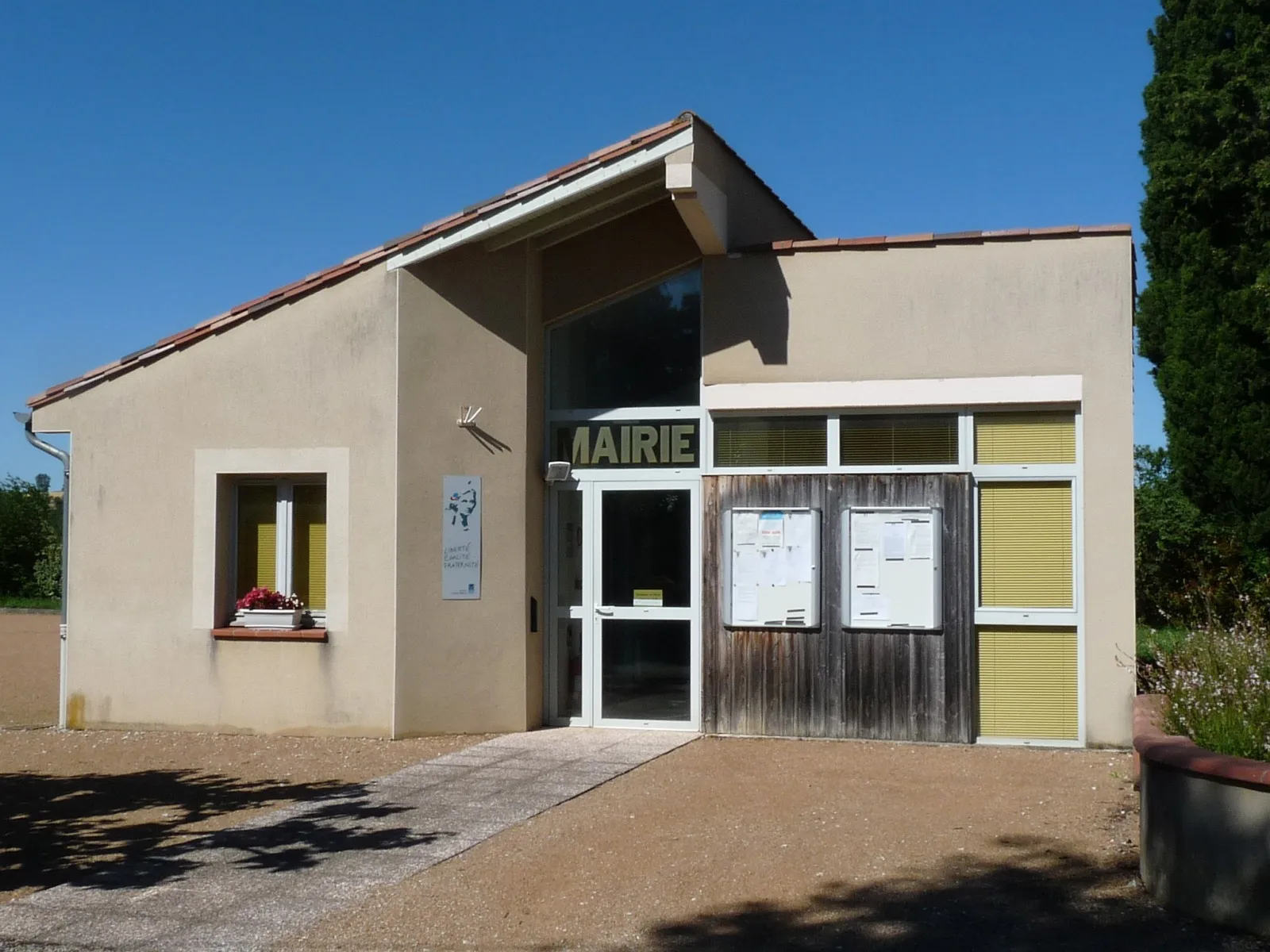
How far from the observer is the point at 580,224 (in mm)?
10688

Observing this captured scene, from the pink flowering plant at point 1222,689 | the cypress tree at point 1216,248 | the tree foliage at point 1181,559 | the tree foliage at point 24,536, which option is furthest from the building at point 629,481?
the tree foliage at point 24,536

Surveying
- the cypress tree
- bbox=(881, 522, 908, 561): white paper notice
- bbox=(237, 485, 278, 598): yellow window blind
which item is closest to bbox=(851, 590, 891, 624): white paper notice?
bbox=(881, 522, 908, 561): white paper notice

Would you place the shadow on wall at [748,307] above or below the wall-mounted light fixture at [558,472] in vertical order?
above

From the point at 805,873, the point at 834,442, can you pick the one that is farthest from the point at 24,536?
the point at 805,873

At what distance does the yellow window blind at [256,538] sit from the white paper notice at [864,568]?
4.62 meters

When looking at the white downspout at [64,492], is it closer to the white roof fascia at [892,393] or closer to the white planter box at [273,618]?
the white planter box at [273,618]

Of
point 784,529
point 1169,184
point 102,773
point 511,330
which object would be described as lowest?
point 102,773

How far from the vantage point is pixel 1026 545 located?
986cm

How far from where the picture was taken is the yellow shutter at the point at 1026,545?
9781mm

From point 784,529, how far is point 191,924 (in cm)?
569

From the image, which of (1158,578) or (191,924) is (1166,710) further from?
(1158,578)

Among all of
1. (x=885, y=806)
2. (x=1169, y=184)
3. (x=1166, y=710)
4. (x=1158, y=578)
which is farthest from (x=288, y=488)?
(x=1158, y=578)

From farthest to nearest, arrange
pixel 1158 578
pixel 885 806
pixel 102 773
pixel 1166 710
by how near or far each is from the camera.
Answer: pixel 1158 578
pixel 102 773
pixel 885 806
pixel 1166 710

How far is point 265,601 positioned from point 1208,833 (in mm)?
7380
